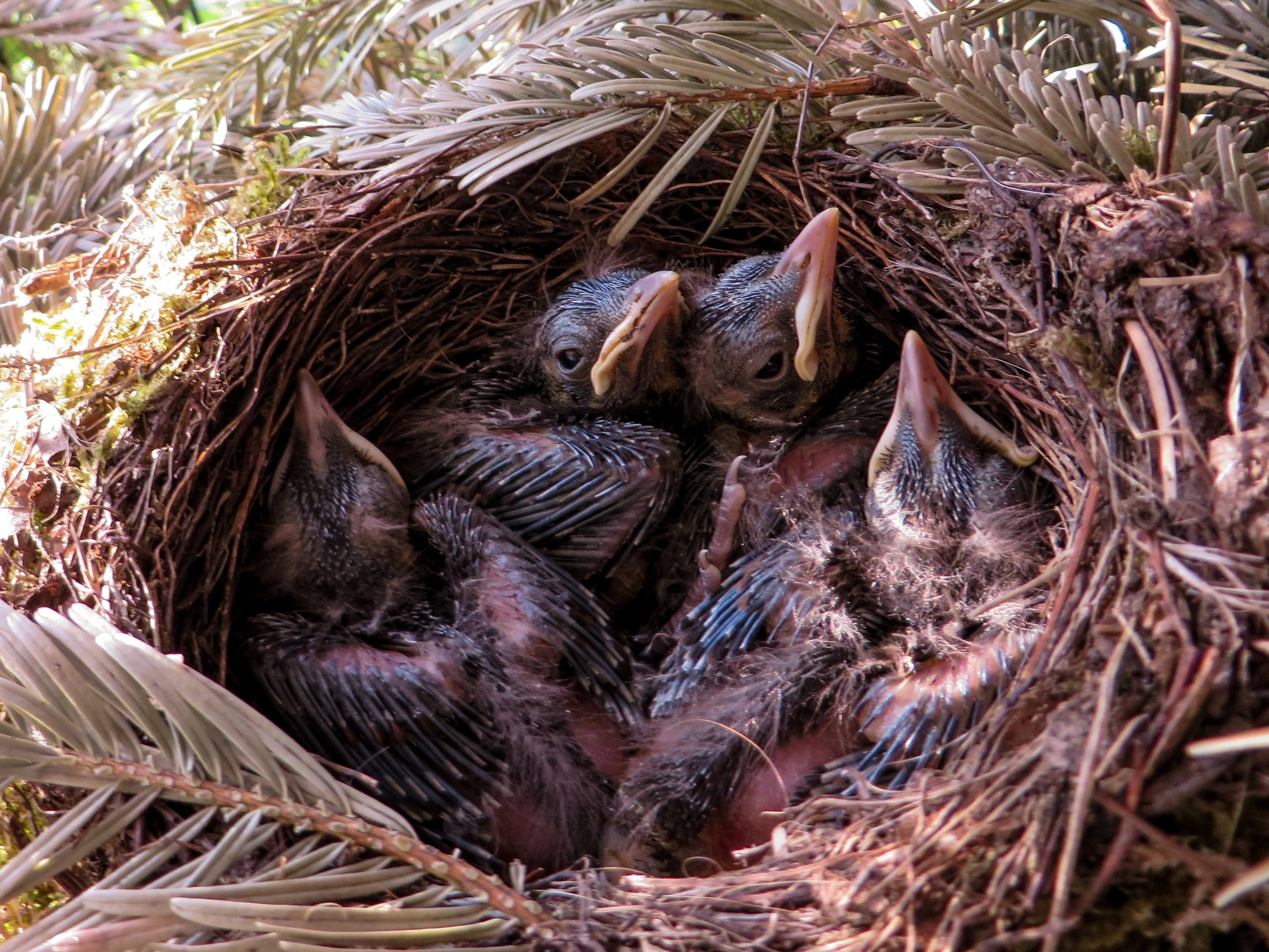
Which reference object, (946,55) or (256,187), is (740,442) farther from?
(256,187)

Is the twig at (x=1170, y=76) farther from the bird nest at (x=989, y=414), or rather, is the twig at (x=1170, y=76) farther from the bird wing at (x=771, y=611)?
the bird wing at (x=771, y=611)

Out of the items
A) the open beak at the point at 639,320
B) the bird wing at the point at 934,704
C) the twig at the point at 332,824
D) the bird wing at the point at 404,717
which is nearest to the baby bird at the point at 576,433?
the open beak at the point at 639,320

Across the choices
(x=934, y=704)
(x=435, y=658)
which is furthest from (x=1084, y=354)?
(x=435, y=658)

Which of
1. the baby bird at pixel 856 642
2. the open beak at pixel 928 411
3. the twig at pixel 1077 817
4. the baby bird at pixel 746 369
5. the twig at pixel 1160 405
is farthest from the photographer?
the baby bird at pixel 746 369

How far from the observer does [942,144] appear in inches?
35.9

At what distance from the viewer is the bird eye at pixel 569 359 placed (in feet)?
3.92

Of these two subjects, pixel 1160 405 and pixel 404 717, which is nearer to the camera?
pixel 1160 405

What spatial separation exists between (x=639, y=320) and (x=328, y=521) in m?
0.41

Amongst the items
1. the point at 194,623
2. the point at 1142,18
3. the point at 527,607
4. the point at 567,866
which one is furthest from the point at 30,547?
the point at 1142,18

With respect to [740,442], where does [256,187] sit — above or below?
above

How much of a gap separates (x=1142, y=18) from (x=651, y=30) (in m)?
0.46

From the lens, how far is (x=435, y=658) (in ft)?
3.07

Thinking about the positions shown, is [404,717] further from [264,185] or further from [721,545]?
[264,185]

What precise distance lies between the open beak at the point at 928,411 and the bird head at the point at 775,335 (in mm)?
135
